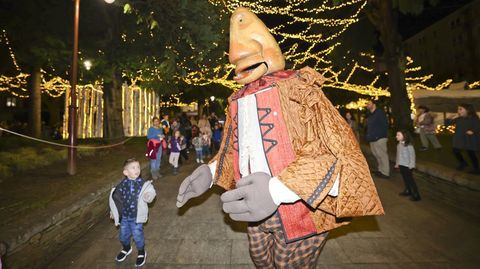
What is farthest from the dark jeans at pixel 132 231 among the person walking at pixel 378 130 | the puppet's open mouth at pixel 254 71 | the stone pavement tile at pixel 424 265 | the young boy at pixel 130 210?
the person walking at pixel 378 130

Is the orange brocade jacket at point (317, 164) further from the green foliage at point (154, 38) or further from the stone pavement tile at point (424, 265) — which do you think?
the green foliage at point (154, 38)

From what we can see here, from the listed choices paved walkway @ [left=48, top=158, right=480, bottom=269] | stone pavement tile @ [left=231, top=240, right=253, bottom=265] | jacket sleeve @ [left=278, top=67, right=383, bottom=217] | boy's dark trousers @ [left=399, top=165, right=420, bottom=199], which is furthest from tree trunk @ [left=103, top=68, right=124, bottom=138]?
jacket sleeve @ [left=278, top=67, right=383, bottom=217]

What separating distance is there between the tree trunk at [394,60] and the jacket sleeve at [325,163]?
14.2m

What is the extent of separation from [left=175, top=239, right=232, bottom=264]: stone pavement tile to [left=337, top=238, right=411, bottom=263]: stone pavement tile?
1513mm

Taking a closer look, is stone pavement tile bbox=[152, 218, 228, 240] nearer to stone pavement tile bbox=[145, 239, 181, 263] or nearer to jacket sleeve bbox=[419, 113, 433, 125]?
stone pavement tile bbox=[145, 239, 181, 263]

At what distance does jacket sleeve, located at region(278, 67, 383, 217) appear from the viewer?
64.2 inches

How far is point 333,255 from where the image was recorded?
3887 millimetres

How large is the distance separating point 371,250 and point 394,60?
13.0 metres

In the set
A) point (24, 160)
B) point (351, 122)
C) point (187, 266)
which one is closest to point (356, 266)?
point (187, 266)

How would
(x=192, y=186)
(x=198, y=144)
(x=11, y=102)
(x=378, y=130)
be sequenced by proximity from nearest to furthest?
(x=192, y=186), (x=378, y=130), (x=198, y=144), (x=11, y=102)

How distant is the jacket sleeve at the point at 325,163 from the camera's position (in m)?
1.63

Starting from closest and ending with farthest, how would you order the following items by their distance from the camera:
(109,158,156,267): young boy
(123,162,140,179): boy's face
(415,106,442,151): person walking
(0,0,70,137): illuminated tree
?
1. (109,158,156,267): young boy
2. (123,162,140,179): boy's face
3. (0,0,70,137): illuminated tree
4. (415,106,442,151): person walking

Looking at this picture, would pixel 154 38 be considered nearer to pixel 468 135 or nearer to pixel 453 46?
pixel 468 135

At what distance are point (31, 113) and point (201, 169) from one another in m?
15.4
